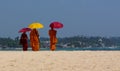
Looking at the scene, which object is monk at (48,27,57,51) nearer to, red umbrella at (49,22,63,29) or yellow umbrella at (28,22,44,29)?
red umbrella at (49,22,63,29)

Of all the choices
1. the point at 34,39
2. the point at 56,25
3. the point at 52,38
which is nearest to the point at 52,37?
the point at 52,38
